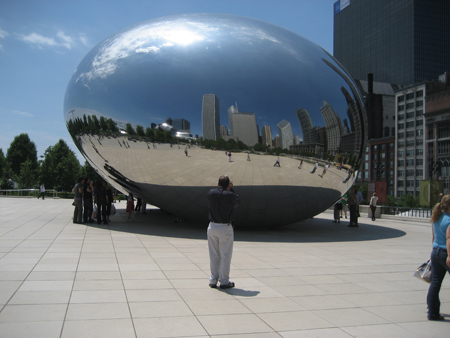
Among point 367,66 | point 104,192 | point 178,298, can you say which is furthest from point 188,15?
point 367,66

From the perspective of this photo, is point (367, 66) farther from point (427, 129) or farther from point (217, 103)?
point (217, 103)

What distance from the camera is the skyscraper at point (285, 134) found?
36.6 feet

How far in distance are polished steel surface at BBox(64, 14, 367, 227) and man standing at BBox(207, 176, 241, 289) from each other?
464 cm

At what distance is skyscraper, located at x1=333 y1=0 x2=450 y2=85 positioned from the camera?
481 feet

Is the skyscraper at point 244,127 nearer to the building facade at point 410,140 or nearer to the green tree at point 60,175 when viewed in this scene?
the green tree at point 60,175

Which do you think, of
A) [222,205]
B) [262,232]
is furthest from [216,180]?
[222,205]

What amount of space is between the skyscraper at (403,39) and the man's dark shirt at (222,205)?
518ft

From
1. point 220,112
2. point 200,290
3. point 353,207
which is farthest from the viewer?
point 353,207

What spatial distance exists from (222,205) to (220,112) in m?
5.09

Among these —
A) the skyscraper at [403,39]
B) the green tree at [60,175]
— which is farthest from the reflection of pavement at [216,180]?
the skyscraper at [403,39]

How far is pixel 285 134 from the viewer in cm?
1119

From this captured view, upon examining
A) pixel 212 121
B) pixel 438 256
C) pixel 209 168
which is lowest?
pixel 438 256

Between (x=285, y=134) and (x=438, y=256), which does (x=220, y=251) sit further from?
(x=285, y=134)

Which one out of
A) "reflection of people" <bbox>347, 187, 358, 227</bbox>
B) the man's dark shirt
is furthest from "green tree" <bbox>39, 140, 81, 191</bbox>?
the man's dark shirt
